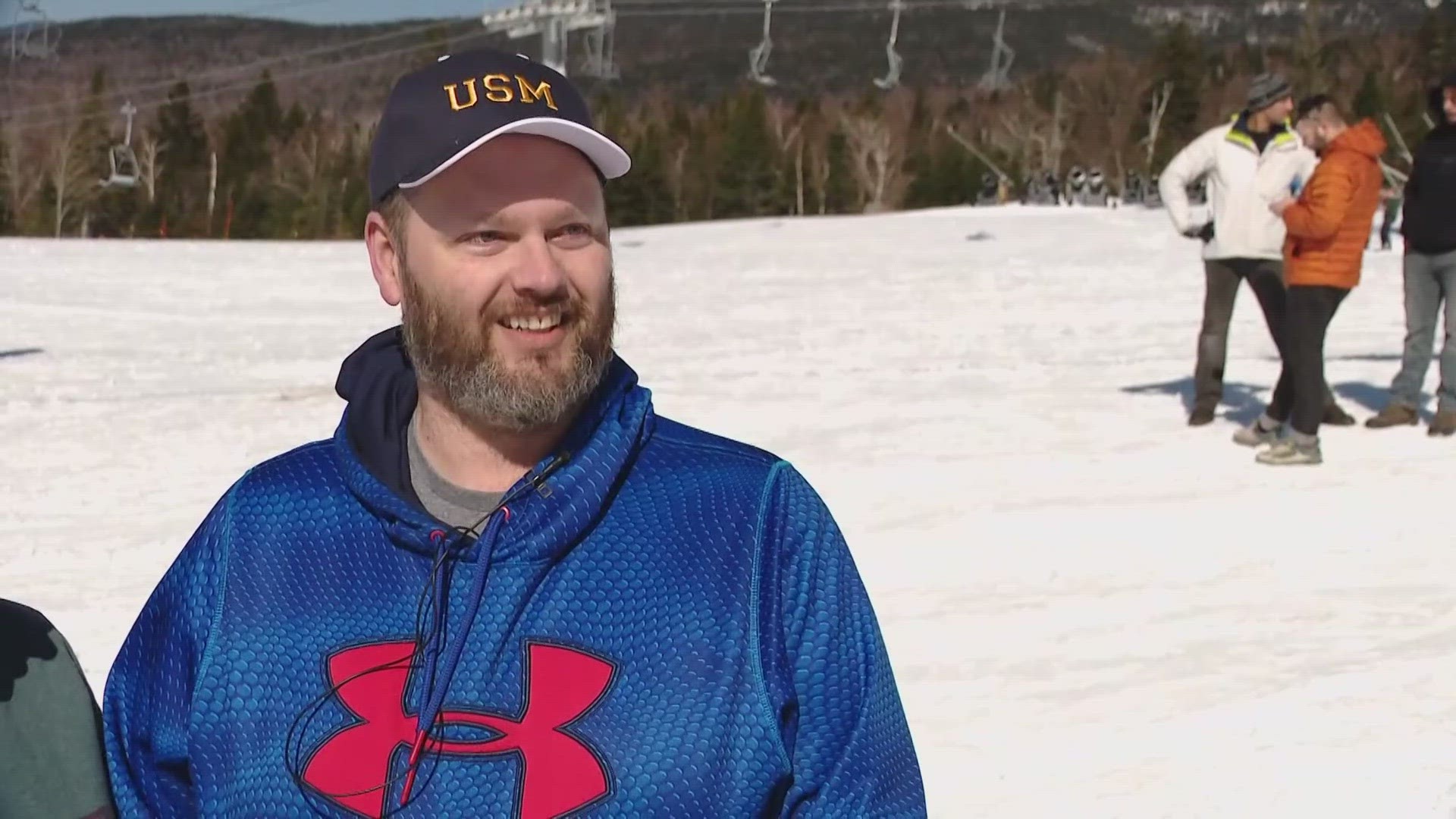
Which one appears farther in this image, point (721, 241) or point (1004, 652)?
point (721, 241)

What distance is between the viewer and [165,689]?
2045 millimetres

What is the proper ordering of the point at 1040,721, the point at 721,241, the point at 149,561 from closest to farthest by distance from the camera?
1. the point at 1040,721
2. the point at 149,561
3. the point at 721,241

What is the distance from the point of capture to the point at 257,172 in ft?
274

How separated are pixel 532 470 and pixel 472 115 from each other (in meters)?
0.41

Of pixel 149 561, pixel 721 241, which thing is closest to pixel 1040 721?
pixel 149 561

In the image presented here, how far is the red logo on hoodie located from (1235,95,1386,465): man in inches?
277

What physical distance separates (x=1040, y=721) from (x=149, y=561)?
12.6 feet

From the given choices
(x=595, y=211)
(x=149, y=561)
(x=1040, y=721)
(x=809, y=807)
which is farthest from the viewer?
(x=149, y=561)

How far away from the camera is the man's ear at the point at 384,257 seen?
2088 millimetres

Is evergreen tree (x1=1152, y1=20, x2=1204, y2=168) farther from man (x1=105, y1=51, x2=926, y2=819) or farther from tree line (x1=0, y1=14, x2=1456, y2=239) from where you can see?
man (x1=105, y1=51, x2=926, y2=819)

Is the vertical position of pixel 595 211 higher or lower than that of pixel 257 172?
higher

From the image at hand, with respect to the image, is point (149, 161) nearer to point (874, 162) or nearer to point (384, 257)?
point (874, 162)

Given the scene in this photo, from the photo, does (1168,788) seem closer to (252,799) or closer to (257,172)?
(252,799)

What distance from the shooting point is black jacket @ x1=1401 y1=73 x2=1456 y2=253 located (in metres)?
8.70
